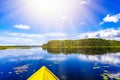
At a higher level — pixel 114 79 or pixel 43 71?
pixel 43 71

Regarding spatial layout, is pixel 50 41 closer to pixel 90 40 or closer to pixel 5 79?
pixel 90 40

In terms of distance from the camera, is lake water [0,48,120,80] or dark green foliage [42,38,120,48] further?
dark green foliage [42,38,120,48]

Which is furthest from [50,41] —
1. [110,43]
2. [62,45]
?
[110,43]

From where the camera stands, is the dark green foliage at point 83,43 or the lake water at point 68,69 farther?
the dark green foliage at point 83,43

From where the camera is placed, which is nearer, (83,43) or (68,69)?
(68,69)

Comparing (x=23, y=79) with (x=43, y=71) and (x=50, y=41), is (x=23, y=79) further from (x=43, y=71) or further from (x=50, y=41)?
(x=50, y=41)

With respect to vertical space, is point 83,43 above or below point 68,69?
above

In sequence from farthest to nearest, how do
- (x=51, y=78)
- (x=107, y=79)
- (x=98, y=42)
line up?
1. (x=98, y=42)
2. (x=107, y=79)
3. (x=51, y=78)

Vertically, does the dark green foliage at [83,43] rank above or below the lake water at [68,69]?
above

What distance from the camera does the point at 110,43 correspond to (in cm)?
11906

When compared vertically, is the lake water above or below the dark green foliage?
below

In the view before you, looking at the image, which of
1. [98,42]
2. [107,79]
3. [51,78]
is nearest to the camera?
[51,78]

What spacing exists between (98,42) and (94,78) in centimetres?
9913

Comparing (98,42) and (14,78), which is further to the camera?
(98,42)
